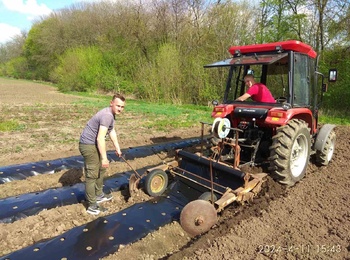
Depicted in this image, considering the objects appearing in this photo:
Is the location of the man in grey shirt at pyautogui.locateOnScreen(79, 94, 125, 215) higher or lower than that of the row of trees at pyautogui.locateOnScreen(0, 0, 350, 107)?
lower

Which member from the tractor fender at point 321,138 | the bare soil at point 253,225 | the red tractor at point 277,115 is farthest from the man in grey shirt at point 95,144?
the tractor fender at point 321,138

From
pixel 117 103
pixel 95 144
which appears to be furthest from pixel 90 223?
pixel 117 103

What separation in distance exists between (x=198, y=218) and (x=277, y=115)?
1.89 m

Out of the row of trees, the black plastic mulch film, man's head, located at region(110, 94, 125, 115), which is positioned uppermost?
the row of trees

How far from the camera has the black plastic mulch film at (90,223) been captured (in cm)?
292

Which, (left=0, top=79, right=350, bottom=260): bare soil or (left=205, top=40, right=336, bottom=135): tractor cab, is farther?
(left=205, top=40, right=336, bottom=135): tractor cab

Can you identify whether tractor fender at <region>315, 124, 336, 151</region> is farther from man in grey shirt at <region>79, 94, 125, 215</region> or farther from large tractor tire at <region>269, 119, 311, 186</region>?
man in grey shirt at <region>79, 94, 125, 215</region>

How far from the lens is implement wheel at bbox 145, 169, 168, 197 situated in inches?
167

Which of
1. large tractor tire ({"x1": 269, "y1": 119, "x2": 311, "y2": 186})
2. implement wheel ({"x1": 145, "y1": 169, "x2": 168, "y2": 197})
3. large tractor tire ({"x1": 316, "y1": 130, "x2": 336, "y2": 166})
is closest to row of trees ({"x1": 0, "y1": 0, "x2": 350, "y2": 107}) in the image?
large tractor tire ({"x1": 316, "y1": 130, "x2": 336, "y2": 166})

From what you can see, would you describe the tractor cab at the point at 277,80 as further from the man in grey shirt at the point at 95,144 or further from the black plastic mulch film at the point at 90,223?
the man in grey shirt at the point at 95,144

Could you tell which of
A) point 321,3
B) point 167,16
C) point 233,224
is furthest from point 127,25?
point 233,224

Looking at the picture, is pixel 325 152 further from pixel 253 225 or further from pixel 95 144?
pixel 95 144

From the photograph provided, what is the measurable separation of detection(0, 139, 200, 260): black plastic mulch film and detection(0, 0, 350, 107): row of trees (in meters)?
12.6
